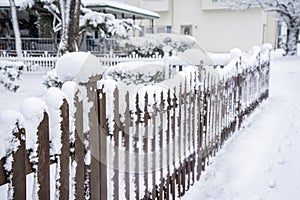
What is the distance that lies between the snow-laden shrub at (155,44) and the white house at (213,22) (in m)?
7.57

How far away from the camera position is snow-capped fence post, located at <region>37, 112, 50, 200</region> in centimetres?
165

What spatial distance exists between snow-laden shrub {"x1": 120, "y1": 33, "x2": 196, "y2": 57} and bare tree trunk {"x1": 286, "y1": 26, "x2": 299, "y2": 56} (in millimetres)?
6215

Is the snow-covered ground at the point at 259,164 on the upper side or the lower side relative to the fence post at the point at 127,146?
lower

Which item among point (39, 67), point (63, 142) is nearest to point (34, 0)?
point (39, 67)

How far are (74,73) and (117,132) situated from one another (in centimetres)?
53

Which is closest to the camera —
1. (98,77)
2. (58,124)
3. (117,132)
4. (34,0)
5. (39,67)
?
(58,124)

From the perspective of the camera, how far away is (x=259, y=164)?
465cm

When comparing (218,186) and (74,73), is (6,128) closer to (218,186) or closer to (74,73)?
(74,73)

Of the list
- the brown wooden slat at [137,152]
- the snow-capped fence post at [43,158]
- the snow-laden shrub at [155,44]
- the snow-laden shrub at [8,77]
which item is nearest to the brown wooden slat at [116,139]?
the brown wooden slat at [137,152]

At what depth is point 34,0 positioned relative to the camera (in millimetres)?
17078

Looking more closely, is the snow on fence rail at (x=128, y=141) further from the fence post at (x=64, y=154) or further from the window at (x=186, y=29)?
the window at (x=186, y=29)

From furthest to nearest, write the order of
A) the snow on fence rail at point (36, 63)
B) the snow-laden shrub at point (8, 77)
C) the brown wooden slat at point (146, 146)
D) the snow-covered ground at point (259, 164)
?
the snow on fence rail at point (36, 63)
the snow-laden shrub at point (8, 77)
the snow-covered ground at point (259, 164)
the brown wooden slat at point (146, 146)

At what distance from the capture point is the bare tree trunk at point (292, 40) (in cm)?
2178

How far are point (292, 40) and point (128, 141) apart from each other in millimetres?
21759
